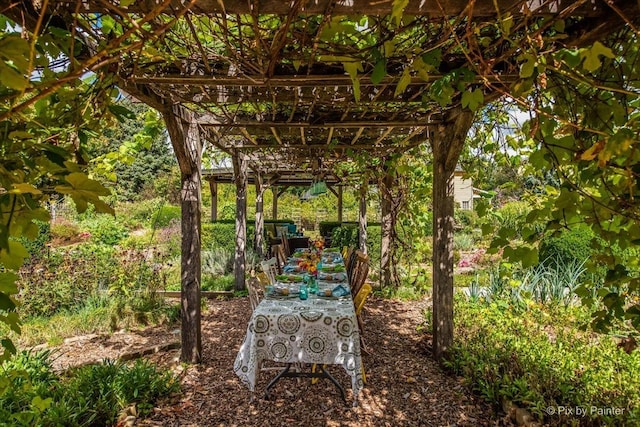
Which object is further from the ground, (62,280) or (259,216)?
(259,216)

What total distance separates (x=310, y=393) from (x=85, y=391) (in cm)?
167

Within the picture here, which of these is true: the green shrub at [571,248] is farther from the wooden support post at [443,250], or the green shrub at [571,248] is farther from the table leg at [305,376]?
the table leg at [305,376]

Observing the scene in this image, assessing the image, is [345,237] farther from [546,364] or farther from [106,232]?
[546,364]

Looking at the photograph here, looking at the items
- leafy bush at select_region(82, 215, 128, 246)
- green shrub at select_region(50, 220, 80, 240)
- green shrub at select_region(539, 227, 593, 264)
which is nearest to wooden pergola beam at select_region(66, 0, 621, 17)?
green shrub at select_region(539, 227, 593, 264)

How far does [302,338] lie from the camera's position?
2.78m

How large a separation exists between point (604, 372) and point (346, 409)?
6.22 feet

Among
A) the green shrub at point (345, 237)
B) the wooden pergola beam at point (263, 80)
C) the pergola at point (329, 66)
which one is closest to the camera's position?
the pergola at point (329, 66)

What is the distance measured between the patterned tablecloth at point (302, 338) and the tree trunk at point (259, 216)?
5.49 m

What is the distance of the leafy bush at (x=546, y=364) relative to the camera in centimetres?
234

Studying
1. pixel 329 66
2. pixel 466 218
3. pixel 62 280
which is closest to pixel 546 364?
pixel 329 66

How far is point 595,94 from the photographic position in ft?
4.48

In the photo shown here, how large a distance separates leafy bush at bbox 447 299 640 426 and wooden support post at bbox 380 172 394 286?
2.36 meters

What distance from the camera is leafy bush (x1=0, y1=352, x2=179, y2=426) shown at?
227 cm

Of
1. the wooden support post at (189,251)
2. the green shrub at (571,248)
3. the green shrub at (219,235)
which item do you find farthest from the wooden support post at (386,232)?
the green shrub at (219,235)
